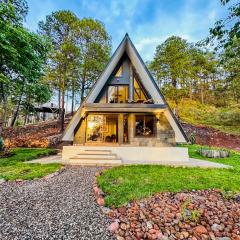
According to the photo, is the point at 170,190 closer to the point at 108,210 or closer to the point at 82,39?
the point at 108,210

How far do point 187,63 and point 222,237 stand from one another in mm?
20421

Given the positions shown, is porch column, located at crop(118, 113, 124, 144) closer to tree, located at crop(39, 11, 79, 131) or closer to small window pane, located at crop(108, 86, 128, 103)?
small window pane, located at crop(108, 86, 128, 103)

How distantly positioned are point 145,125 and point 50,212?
7.88 m

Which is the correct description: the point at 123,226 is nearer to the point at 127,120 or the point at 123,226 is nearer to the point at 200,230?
the point at 200,230

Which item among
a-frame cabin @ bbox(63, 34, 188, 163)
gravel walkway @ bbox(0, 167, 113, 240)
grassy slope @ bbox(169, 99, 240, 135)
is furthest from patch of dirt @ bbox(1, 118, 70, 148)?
grassy slope @ bbox(169, 99, 240, 135)

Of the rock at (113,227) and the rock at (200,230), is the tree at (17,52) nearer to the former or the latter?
the rock at (113,227)

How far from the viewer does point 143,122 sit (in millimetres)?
11039

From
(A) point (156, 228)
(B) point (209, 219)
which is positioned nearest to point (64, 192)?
(A) point (156, 228)

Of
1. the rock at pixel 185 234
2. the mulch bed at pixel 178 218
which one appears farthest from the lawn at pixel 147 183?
the rock at pixel 185 234

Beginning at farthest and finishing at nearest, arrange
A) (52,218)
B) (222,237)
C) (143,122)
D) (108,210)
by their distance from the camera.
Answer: (143,122), (108,210), (52,218), (222,237)

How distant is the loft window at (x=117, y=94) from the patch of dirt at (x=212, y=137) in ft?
36.8

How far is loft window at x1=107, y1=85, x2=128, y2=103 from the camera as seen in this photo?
1187cm

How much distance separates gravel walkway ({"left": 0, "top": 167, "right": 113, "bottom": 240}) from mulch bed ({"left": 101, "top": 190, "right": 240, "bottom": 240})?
433 millimetres

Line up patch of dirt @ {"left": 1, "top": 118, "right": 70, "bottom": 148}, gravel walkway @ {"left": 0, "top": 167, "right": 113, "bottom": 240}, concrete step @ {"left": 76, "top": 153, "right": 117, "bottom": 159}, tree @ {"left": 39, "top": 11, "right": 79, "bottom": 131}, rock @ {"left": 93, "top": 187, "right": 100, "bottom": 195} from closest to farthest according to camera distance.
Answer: gravel walkway @ {"left": 0, "top": 167, "right": 113, "bottom": 240}
rock @ {"left": 93, "top": 187, "right": 100, "bottom": 195}
concrete step @ {"left": 76, "top": 153, "right": 117, "bottom": 159}
patch of dirt @ {"left": 1, "top": 118, "right": 70, "bottom": 148}
tree @ {"left": 39, "top": 11, "right": 79, "bottom": 131}
